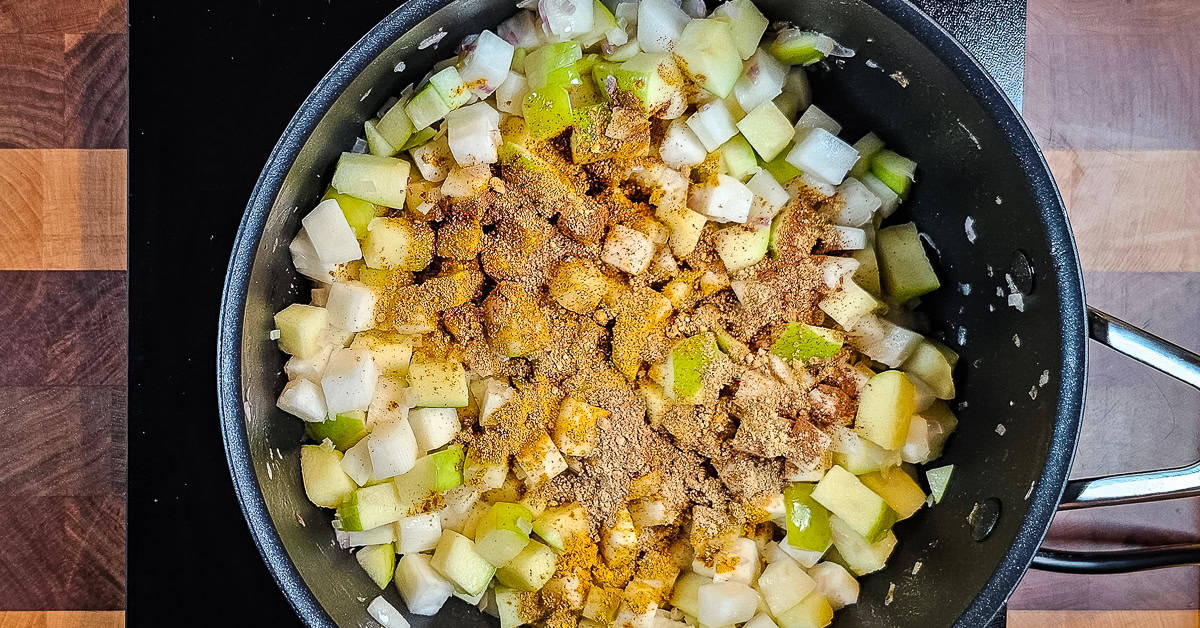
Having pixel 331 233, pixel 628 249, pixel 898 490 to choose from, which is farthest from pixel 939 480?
pixel 331 233

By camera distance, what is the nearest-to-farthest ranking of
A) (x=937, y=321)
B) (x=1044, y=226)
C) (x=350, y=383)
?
(x=1044, y=226) → (x=350, y=383) → (x=937, y=321)

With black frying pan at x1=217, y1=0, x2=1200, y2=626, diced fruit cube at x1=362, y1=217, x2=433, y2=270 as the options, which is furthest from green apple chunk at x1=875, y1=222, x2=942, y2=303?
diced fruit cube at x1=362, y1=217, x2=433, y2=270

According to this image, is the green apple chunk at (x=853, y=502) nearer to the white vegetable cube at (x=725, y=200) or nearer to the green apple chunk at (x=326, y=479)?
the white vegetable cube at (x=725, y=200)

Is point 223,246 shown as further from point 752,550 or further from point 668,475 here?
point 752,550

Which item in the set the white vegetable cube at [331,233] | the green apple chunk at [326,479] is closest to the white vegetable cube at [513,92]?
the white vegetable cube at [331,233]

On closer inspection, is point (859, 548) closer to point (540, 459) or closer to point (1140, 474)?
point (1140, 474)

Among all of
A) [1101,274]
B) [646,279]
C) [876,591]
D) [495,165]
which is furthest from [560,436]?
[1101,274]
